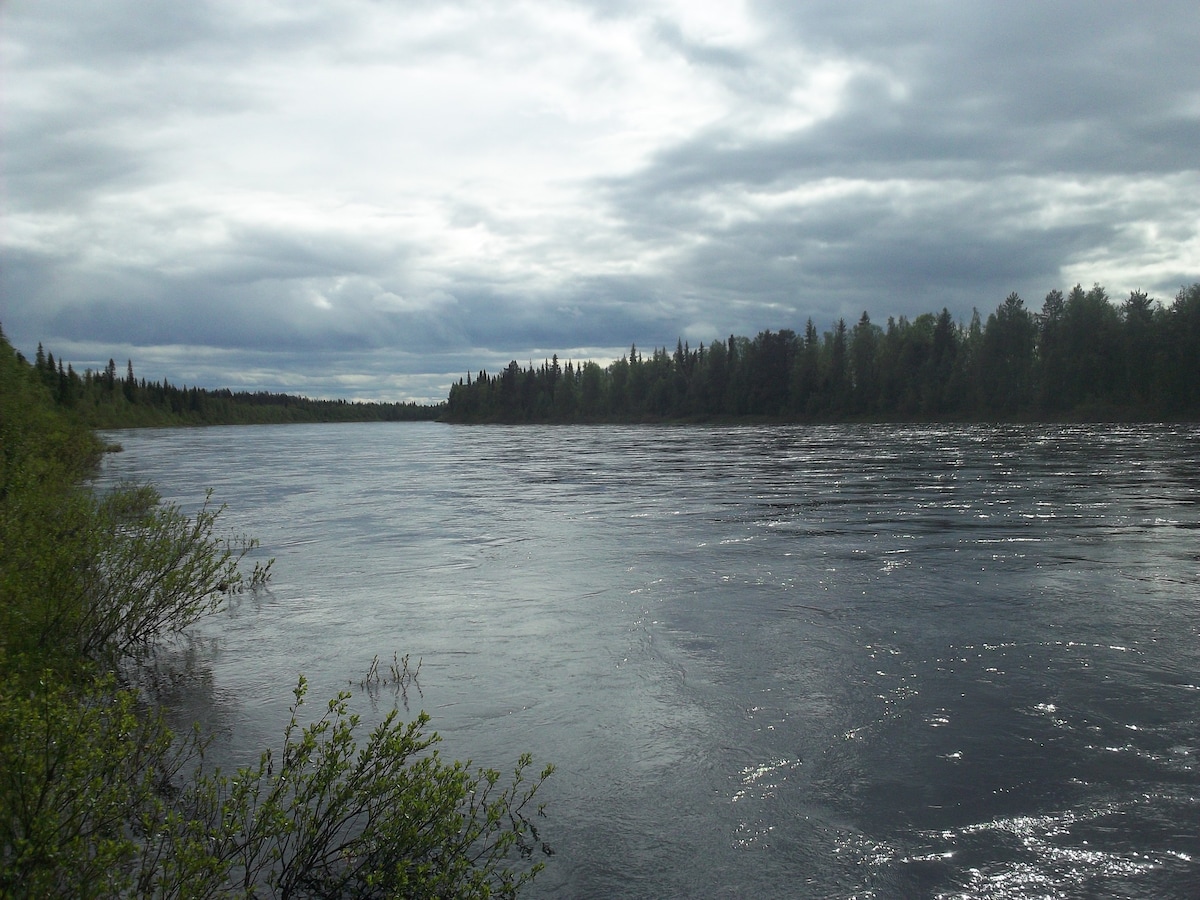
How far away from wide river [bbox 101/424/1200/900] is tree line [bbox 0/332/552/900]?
27.7 inches

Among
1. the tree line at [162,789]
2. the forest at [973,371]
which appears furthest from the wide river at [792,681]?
the forest at [973,371]

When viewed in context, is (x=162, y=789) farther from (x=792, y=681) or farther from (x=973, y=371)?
(x=973, y=371)

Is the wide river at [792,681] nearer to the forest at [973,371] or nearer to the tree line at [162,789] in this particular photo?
the tree line at [162,789]

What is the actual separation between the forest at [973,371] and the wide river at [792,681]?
8642 cm

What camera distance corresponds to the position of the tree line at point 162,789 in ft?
14.2

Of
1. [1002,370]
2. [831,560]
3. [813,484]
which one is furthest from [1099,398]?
[831,560]

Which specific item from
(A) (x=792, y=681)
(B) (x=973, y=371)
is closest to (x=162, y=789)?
(A) (x=792, y=681)

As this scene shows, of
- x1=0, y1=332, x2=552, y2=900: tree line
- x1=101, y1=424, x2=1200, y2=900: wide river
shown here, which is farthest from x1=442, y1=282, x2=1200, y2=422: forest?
x1=0, y1=332, x2=552, y2=900: tree line

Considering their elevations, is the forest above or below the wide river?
above

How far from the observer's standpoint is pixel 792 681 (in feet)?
32.0

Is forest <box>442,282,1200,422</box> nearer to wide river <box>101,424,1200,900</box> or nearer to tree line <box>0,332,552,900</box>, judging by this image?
wide river <box>101,424,1200,900</box>

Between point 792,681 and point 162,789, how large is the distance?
668cm

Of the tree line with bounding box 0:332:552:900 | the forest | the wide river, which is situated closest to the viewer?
the tree line with bounding box 0:332:552:900

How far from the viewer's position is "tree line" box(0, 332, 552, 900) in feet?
14.2
